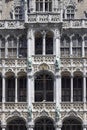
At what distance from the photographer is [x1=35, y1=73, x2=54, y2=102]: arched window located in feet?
206

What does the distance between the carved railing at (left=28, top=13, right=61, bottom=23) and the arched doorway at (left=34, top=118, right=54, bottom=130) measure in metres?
10.3

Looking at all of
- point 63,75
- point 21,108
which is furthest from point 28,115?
point 63,75

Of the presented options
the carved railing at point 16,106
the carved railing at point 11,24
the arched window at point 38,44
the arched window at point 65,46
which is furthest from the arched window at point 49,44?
the carved railing at point 16,106

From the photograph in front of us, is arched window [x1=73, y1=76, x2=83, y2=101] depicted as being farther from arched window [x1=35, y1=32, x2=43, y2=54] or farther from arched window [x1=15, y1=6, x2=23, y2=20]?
arched window [x1=15, y1=6, x2=23, y2=20]

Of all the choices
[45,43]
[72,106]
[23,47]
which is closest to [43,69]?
[45,43]

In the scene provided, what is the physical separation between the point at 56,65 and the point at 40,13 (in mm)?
5791

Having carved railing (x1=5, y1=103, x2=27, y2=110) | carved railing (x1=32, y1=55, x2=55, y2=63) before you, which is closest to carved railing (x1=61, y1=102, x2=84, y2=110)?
carved railing (x1=5, y1=103, x2=27, y2=110)

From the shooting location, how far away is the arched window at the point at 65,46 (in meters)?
64.1

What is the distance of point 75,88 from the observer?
63312 millimetres

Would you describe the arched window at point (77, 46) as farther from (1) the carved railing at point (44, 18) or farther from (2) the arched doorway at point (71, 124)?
(2) the arched doorway at point (71, 124)

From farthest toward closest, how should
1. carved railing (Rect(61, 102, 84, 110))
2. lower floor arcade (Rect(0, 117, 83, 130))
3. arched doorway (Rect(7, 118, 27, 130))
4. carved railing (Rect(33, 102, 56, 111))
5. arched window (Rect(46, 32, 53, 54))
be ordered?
arched window (Rect(46, 32, 53, 54)), arched doorway (Rect(7, 118, 27, 130)), lower floor arcade (Rect(0, 117, 83, 130)), carved railing (Rect(61, 102, 84, 110)), carved railing (Rect(33, 102, 56, 111))

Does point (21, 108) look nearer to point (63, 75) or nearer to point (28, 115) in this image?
point (28, 115)

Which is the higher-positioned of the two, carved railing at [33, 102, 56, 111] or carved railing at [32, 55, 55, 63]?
carved railing at [32, 55, 55, 63]

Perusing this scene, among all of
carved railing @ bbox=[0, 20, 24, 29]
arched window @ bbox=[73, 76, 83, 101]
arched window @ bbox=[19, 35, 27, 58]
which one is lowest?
arched window @ bbox=[73, 76, 83, 101]
